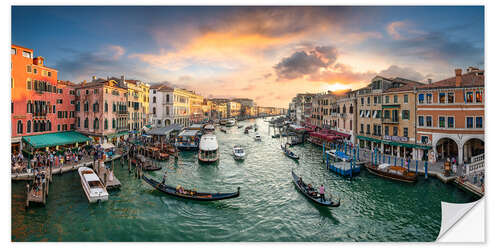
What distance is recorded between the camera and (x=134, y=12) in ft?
25.3

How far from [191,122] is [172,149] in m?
27.3

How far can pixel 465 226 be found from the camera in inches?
268

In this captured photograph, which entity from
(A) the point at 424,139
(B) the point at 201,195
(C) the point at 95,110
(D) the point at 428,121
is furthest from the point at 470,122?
(C) the point at 95,110

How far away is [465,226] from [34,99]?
79.8 ft

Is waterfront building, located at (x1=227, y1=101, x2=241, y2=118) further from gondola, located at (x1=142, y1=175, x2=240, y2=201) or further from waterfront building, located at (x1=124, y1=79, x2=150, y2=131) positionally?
gondola, located at (x1=142, y1=175, x2=240, y2=201)

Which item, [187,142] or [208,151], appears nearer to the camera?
[208,151]

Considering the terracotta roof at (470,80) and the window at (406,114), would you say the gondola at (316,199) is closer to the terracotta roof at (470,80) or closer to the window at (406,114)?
the terracotta roof at (470,80)

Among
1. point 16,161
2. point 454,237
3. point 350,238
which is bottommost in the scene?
point 350,238

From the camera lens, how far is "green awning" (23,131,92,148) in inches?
579

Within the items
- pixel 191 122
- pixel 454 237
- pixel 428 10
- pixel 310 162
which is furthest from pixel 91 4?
pixel 191 122

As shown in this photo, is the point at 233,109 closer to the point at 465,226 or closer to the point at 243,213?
the point at 243,213

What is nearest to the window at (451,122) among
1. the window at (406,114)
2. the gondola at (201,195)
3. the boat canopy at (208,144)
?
the window at (406,114)

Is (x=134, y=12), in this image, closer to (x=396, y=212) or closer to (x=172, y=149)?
(x=396, y=212)

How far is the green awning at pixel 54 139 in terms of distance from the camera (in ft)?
48.3
